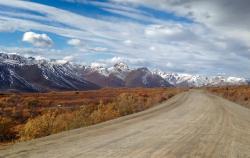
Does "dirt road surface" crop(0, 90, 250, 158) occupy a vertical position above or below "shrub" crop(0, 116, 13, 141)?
above

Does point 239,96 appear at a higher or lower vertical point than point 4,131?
higher

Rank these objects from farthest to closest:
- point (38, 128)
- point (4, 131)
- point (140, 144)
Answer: point (4, 131)
point (38, 128)
point (140, 144)

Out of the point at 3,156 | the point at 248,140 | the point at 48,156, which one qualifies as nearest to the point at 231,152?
the point at 248,140

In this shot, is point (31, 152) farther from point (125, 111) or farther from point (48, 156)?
point (125, 111)

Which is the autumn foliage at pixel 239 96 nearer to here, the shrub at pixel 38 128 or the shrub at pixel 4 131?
the shrub at pixel 4 131

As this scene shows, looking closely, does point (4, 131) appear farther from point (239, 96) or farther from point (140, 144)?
point (239, 96)

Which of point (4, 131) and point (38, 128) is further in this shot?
point (4, 131)

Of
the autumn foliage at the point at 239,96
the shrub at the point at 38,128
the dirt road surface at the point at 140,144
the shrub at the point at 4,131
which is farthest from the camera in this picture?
the autumn foliage at the point at 239,96

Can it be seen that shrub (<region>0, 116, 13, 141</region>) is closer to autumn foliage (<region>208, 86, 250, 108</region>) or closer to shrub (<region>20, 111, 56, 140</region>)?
shrub (<region>20, 111, 56, 140</region>)

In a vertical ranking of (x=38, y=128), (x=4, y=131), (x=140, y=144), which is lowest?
(x=4, y=131)

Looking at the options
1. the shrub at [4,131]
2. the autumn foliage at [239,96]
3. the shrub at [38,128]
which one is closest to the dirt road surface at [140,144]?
the shrub at [38,128]

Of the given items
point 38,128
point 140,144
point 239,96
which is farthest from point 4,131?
point 239,96

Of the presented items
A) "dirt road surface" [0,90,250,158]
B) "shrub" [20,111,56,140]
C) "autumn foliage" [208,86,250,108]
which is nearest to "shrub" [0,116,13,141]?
"shrub" [20,111,56,140]

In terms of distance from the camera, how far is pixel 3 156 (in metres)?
10.6
